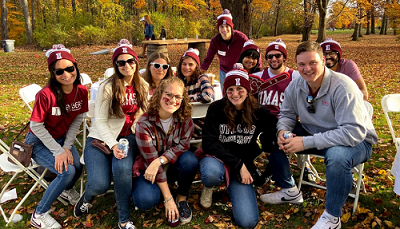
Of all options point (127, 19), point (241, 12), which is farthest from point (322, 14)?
point (127, 19)

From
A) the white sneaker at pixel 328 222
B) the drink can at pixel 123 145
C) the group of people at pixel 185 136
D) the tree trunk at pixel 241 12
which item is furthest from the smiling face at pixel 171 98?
the tree trunk at pixel 241 12

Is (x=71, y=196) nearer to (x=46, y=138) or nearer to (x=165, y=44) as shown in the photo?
(x=46, y=138)

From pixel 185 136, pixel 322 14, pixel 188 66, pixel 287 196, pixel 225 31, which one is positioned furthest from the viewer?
pixel 322 14

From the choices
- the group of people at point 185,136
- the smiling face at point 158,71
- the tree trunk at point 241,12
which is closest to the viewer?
the group of people at point 185,136

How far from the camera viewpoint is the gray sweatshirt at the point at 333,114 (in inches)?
104

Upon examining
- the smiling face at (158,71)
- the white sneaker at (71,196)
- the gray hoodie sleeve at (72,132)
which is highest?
the smiling face at (158,71)

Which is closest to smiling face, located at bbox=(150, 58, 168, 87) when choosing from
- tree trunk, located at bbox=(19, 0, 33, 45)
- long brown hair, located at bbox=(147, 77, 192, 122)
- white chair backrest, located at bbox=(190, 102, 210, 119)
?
white chair backrest, located at bbox=(190, 102, 210, 119)

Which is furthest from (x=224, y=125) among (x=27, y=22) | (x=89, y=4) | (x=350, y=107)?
(x=89, y=4)

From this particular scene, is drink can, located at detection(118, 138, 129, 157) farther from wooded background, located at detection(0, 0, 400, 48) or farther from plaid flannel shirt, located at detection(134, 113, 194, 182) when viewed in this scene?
wooded background, located at detection(0, 0, 400, 48)

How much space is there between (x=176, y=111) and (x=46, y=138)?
1.45 m

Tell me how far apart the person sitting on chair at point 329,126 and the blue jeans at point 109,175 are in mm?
1609

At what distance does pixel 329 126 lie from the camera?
2.91 m

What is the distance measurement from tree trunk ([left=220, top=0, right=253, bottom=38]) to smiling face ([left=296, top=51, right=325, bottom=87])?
23.0 ft

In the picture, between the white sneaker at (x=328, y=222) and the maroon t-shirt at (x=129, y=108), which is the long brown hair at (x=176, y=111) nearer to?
the maroon t-shirt at (x=129, y=108)
